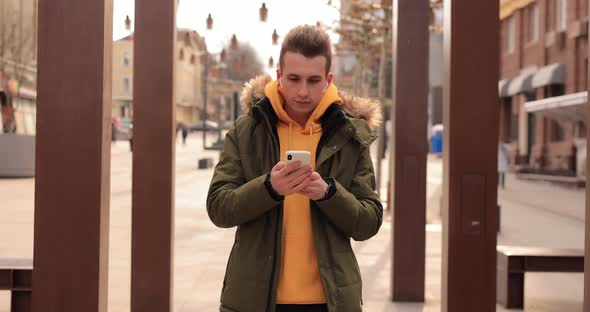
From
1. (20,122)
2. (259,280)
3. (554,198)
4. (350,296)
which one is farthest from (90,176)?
(20,122)

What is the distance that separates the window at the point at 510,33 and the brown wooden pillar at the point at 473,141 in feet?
114

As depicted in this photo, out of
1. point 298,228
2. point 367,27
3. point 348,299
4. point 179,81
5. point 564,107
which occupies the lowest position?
point 348,299

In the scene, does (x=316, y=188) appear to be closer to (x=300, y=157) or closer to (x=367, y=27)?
(x=300, y=157)

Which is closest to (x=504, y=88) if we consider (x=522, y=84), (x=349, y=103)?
(x=522, y=84)

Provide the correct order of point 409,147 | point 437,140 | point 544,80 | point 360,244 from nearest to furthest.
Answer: point 409,147, point 360,244, point 544,80, point 437,140

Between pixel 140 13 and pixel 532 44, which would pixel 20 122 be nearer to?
pixel 532 44

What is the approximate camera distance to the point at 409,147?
7.71m

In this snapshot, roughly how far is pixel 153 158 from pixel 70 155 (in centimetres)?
283

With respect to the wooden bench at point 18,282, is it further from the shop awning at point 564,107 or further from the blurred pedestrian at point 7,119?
the blurred pedestrian at point 7,119

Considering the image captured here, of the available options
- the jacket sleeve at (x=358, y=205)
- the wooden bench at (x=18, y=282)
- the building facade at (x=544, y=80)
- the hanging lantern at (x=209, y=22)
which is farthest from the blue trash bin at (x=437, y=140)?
the jacket sleeve at (x=358, y=205)

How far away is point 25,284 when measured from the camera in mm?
6367

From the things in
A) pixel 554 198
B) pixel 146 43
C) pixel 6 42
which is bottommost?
pixel 554 198

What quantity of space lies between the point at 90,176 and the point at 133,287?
290 centimetres

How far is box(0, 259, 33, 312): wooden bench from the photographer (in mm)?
6312
